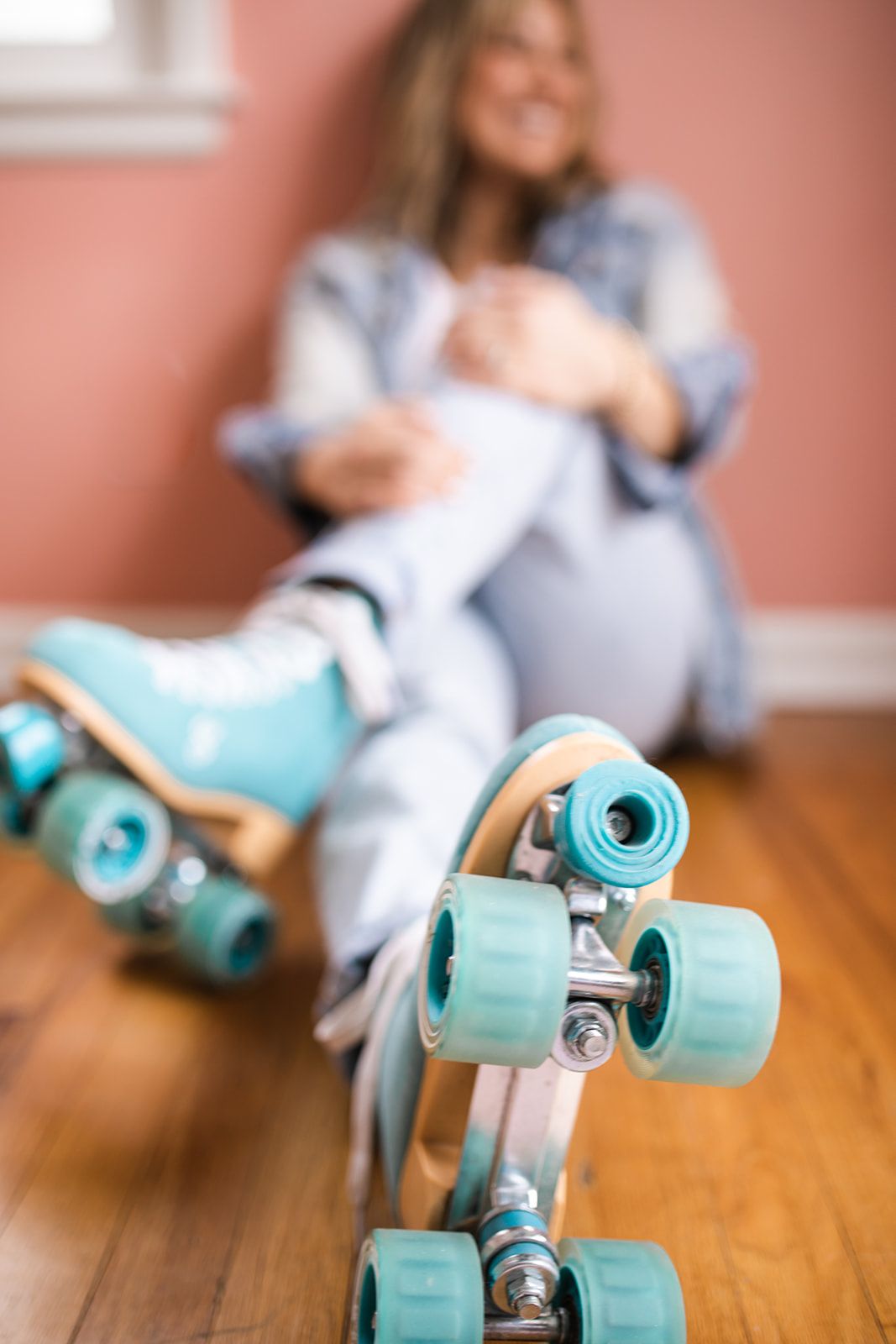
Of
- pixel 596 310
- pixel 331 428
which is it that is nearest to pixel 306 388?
pixel 331 428

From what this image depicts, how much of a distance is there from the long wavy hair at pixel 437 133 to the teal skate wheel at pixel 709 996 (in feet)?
3.66

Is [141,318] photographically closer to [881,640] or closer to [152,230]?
[152,230]

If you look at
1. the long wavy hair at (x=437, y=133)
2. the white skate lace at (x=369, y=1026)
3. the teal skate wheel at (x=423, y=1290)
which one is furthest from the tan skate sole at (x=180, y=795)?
the long wavy hair at (x=437, y=133)

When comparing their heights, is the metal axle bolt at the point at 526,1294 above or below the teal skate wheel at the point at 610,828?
below

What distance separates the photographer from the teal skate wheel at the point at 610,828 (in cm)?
39

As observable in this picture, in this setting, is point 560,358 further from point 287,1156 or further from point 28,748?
point 287,1156

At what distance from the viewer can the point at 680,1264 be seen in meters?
0.51

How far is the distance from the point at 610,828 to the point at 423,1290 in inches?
7.1

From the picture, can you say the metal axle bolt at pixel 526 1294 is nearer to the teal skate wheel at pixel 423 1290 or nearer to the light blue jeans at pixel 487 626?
the teal skate wheel at pixel 423 1290

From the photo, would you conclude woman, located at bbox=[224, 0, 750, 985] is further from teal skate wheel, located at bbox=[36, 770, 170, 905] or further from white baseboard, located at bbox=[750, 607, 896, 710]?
white baseboard, located at bbox=[750, 607, 896, 710]

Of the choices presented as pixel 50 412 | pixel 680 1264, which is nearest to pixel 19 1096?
pixel 680 1264

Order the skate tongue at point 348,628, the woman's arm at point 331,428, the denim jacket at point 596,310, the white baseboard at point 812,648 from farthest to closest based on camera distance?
the white baseboard at point 812,648 → the denim jacket at point 596,310 → the woman's arm at point 331,428 → the skate tongue at point 348,628

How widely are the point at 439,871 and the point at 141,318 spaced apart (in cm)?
115

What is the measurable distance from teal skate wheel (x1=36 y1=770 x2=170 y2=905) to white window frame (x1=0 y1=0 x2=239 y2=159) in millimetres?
1084
